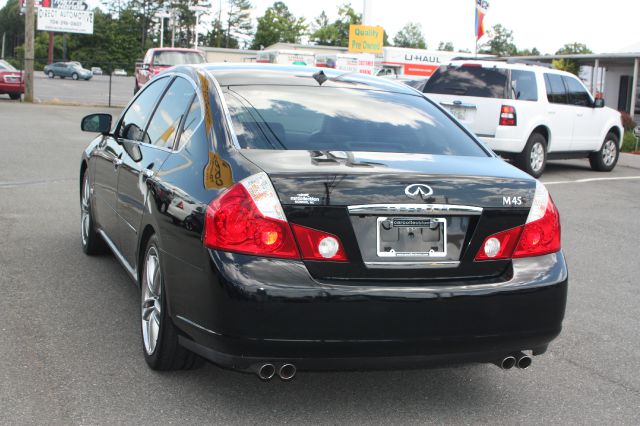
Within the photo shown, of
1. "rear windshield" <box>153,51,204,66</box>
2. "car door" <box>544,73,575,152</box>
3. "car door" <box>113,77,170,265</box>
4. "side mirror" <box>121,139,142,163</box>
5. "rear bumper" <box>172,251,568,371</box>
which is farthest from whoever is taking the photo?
"rear windshield" <box>153,51,204,66</box>

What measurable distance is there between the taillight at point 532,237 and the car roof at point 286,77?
146 centimetres

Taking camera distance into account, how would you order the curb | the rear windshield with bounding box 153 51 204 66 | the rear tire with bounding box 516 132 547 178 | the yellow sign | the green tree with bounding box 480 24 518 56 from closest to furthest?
the rear tire with bounding box 516 132 547 178
the curb
the rear windshield with bounding box 153 51 204 66
the yellow sign
the green tree with bounding box 480 24 518 56

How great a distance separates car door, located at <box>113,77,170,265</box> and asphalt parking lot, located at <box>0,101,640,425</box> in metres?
0.58

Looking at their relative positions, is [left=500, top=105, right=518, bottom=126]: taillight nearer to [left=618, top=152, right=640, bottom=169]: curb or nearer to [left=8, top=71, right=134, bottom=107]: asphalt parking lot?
[left=618, top=152, right=640, bottom=169]: curb

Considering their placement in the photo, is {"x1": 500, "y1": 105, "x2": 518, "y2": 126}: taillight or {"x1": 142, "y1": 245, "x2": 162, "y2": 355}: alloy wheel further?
{"x1": 500, "y1": 105, "x2": 518, "y2": 126}: taillight

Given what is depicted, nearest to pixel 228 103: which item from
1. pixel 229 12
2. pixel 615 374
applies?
pixel 615 374

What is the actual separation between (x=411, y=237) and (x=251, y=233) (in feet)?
2.27

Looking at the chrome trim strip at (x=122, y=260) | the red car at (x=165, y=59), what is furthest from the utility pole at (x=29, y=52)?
the chrome trim strip at (x=122, y=260)

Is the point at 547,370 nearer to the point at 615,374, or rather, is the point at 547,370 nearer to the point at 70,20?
the point at 615,374

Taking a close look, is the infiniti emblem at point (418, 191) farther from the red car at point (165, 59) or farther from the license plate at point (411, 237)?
the red car at point (165, 59)

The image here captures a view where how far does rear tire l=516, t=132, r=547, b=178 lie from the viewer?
1498cm

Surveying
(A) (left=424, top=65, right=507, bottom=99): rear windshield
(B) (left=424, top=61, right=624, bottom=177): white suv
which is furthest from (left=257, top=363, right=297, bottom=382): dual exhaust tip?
(A) (left=424, top=65, right=507, bottom=99): rear windshield

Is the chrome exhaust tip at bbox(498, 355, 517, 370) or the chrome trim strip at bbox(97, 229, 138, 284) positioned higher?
the chrome trim strip at bbox(97, 229, 138, 284)

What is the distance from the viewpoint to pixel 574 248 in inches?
344
